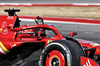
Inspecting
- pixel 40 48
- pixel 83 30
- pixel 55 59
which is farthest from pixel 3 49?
pixel 83 30

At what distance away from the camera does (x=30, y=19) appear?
11555 mm

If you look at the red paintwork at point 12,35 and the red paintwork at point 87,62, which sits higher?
the red paintwork at point 12,35

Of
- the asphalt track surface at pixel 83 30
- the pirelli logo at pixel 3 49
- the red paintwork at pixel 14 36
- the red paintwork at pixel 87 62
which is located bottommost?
the asphalt track surface at pixel 83 30

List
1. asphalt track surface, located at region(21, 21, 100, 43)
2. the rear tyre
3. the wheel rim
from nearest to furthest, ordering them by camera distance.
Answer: the rear tyre < the wheel rim < asphalt track surface, located at region(21, 21, 100, 43)

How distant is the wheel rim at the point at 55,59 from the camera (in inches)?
121

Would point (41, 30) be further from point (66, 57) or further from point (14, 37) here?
point (66, 57)

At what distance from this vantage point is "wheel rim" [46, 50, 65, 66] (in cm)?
308

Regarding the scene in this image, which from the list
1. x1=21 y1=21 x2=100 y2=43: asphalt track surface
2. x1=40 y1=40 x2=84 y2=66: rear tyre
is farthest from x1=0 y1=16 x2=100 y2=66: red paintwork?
x1=21 y1=21 x2=100 y2=43: asphalt track surface

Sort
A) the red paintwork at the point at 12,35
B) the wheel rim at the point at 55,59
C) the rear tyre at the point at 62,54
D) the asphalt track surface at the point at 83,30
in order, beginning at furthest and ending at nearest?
1. the asphalt track surface at the point at 83,30
2. the red paintwork at the point at 12,35
3. the wheel rim at the point at 55,59
4. the rear tyre at the point at 62,54

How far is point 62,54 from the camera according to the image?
10.2ft

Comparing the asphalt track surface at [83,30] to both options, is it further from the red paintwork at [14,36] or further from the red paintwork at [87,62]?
the red paintwork at [87,62]

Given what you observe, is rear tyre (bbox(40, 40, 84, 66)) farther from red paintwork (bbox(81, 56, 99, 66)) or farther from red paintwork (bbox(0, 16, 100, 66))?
red paintwork (bbox(0, 16, 100, 66))

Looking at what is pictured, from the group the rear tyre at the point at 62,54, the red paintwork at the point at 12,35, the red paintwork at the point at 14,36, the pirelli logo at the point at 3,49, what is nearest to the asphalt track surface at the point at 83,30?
Result: the red paintwork at the point at 14,36

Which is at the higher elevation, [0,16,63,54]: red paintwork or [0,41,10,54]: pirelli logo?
[0,16,63,54]: red paintwork
